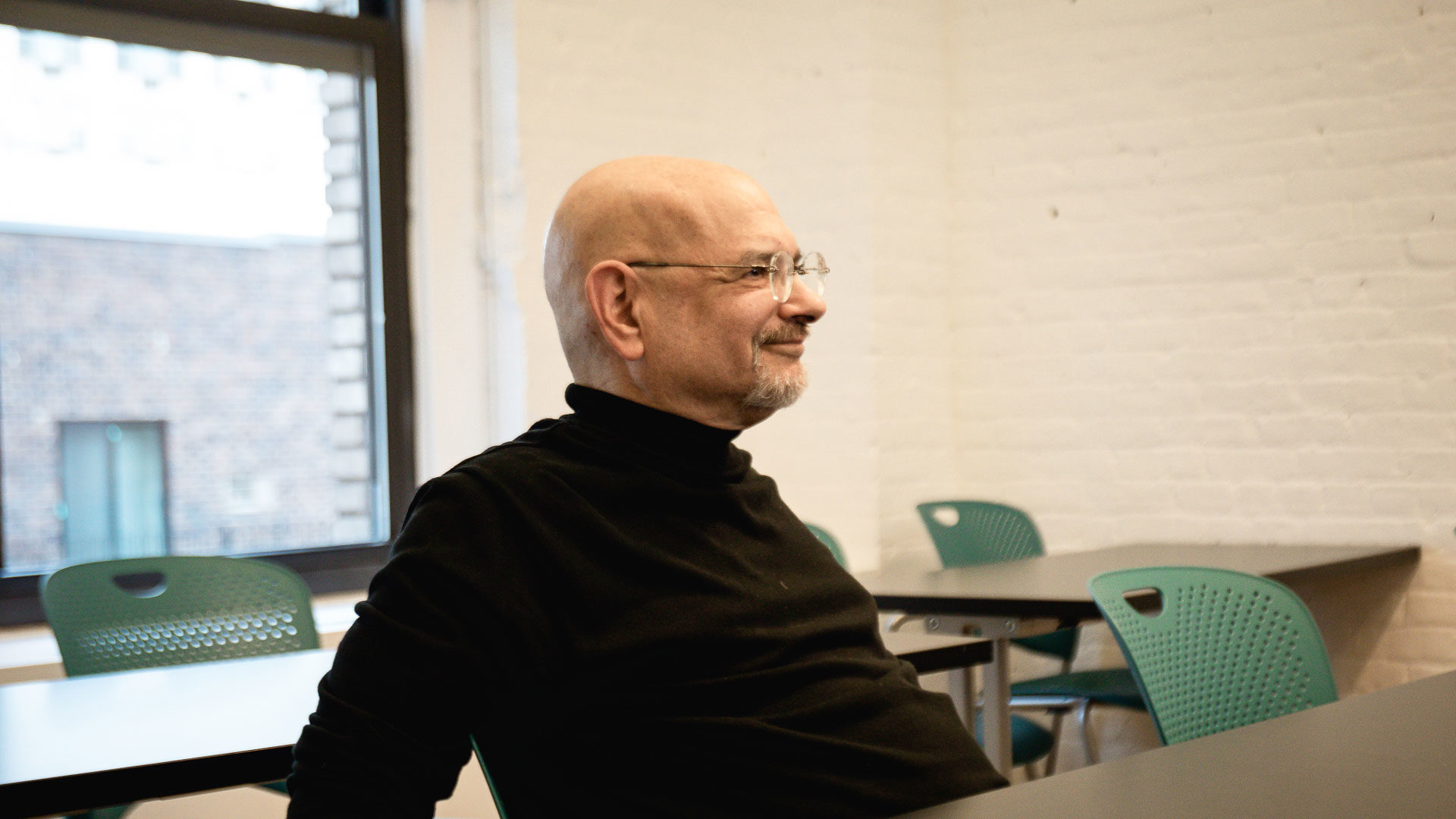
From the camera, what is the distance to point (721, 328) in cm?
132

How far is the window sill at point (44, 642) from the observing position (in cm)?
259

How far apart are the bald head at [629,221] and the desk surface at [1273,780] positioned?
594 mm

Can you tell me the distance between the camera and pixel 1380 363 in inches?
138

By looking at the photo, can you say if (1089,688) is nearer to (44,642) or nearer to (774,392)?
(774,392)

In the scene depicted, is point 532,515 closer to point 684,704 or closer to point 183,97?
point 684,704

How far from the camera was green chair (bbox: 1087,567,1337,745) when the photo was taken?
5.68ft

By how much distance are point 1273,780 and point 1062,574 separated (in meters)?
1.82

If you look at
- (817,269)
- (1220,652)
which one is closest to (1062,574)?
(1220,652)

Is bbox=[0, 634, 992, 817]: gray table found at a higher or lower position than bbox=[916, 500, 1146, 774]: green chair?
higher

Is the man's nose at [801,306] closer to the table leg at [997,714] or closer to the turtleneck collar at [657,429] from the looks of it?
the turtleneck collar at [657,429]

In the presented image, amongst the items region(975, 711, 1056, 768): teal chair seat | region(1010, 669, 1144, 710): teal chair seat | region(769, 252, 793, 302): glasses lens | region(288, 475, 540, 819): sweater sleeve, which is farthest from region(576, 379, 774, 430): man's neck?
region(1010, 669, 1144, 710): teal chair seat

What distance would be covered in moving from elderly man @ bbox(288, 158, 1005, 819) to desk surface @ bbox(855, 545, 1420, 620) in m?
1.09

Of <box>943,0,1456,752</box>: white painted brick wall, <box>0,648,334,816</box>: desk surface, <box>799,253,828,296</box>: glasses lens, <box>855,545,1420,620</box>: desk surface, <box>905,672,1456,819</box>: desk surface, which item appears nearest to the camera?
<box>905,672,1456,819</box>: desk surface

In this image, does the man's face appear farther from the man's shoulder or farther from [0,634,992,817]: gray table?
[0,634,992,817]: gray table
